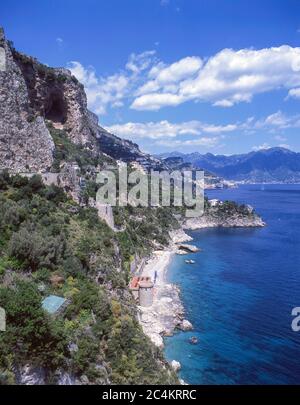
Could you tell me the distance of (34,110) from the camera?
54188 millimetres

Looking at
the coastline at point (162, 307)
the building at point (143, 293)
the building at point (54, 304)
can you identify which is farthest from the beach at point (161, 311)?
the building at point (54, 304)

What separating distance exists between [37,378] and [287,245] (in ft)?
235

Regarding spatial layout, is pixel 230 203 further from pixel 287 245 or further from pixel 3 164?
pixel 3 164

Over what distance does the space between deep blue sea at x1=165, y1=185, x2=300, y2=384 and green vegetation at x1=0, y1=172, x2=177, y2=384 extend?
7.35m

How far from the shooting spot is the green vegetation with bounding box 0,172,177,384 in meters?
14.8

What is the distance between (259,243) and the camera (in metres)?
82.8

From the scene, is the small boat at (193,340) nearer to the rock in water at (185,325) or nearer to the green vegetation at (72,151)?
the rock in water at (185,325)

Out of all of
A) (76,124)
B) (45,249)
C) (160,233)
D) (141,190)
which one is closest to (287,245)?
(160,233)

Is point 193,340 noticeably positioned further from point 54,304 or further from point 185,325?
Answer: point 54,304

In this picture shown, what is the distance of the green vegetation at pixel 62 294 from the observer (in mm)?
14844

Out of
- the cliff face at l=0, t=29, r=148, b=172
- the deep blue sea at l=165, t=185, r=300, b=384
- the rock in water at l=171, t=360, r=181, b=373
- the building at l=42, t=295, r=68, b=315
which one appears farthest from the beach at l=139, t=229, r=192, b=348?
the cliff face at l=0, t=29, r=148, b=172

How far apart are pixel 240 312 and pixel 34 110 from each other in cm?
3604

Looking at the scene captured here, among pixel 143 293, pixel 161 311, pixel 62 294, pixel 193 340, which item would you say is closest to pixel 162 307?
pixel 161 311

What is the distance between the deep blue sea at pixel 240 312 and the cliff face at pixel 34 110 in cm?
1942
